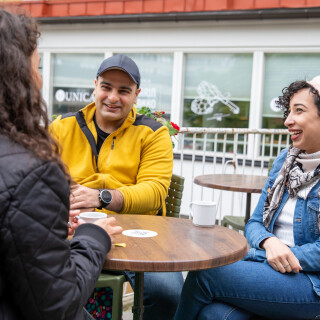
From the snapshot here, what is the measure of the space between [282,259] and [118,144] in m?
1.18

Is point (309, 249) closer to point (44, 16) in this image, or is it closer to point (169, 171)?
point (169, 171)

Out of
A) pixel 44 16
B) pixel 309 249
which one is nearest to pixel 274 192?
pixel 309 249

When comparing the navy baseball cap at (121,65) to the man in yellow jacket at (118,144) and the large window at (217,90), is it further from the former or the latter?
the large window at (217,90)

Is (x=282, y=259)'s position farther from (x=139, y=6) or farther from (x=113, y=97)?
(x=139, y=6)

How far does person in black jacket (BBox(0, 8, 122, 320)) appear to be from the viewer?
41.6 inches

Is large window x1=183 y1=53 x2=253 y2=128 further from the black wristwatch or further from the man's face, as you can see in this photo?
the black wristwatch

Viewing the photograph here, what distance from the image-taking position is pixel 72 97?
334 inches

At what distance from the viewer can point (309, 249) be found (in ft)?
6.33

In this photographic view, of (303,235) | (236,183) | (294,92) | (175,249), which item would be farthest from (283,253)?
(236,183)

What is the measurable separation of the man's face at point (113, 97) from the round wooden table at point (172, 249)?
760 millimetres

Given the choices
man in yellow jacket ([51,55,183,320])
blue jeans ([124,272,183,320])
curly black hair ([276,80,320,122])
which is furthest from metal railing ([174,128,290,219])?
blue jeans ([124,272,183,320])

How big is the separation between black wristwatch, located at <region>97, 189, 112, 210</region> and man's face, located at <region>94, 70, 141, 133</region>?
47cm

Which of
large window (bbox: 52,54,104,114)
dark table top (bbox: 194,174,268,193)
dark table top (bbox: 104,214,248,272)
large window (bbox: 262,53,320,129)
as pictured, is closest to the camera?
dark table top (bbox: 104,214,248,272)

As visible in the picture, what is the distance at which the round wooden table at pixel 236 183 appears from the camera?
367 centimetres
